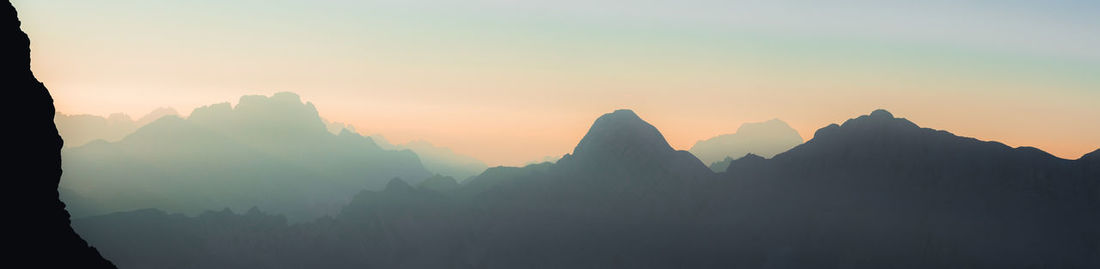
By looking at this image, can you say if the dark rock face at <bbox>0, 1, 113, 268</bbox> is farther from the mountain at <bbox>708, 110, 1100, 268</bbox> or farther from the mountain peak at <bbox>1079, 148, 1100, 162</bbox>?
the mountain peak at <bbox>1079, 148, 1100, 162</bbox>

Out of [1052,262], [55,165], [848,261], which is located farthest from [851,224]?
[55,165]

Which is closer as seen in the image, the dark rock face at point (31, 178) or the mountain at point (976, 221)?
the dark rock face at point (31, 178)

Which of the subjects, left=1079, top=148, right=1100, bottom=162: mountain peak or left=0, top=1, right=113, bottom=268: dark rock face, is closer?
left=0, top=1, right=113, bottom=268: dark rock face

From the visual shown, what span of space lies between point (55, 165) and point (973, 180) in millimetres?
207289

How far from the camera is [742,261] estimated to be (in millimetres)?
197750

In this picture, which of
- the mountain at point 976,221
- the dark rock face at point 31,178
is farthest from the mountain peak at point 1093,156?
the dark rock face at point 31,178

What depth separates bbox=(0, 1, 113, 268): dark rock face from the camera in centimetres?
2777

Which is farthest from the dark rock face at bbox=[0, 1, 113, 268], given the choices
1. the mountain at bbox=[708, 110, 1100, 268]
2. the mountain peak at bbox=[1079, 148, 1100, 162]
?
the mountain peak at bbox=[1079, 148, 1100, 162]

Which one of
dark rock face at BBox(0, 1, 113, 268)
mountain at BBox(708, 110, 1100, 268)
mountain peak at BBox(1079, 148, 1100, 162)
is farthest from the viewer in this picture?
mountain peak at BBox(1079, 148, 1100, 162)

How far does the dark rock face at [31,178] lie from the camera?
1093 inches

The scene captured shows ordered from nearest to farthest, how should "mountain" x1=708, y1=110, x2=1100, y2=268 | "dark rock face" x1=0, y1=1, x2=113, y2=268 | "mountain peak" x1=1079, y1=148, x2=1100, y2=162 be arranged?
1. "dark rock face" x1=0, y1=1, x2=113, y2=268
2. "mountain" x1=708, y1=110, x2=1100, y2=268
3. "mountain peak" x1=1079, y1=148, x2=1100, y2=162

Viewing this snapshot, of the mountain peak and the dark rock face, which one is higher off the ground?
the mountain peak

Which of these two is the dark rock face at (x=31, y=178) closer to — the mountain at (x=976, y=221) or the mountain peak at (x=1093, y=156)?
the mountain at (x=976, y=221)

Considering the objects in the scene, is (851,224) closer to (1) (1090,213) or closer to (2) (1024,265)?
(2) (1024,265)
